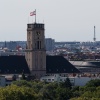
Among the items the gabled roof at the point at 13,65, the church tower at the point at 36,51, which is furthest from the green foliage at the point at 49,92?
the church tower at the point at 36,51

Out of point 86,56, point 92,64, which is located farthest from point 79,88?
point 86,56

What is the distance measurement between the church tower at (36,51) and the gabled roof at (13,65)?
58 centimetres

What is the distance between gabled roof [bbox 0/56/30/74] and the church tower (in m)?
0.58

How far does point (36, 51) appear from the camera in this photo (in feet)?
310

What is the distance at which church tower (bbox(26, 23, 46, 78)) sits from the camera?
94000 millimetres

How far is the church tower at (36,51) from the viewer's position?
3701 inches

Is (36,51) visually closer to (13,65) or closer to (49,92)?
(13,65)

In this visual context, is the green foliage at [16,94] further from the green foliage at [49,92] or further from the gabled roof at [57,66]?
the gabled roof at [57,66]

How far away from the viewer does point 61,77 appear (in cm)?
9031

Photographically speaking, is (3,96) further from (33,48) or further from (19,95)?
(33,48)

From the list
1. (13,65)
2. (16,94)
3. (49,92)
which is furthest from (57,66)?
(16,94)

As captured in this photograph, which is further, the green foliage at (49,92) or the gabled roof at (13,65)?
the gabled roof at (13,65)

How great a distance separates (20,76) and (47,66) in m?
4.68

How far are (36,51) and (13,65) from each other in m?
2.58
